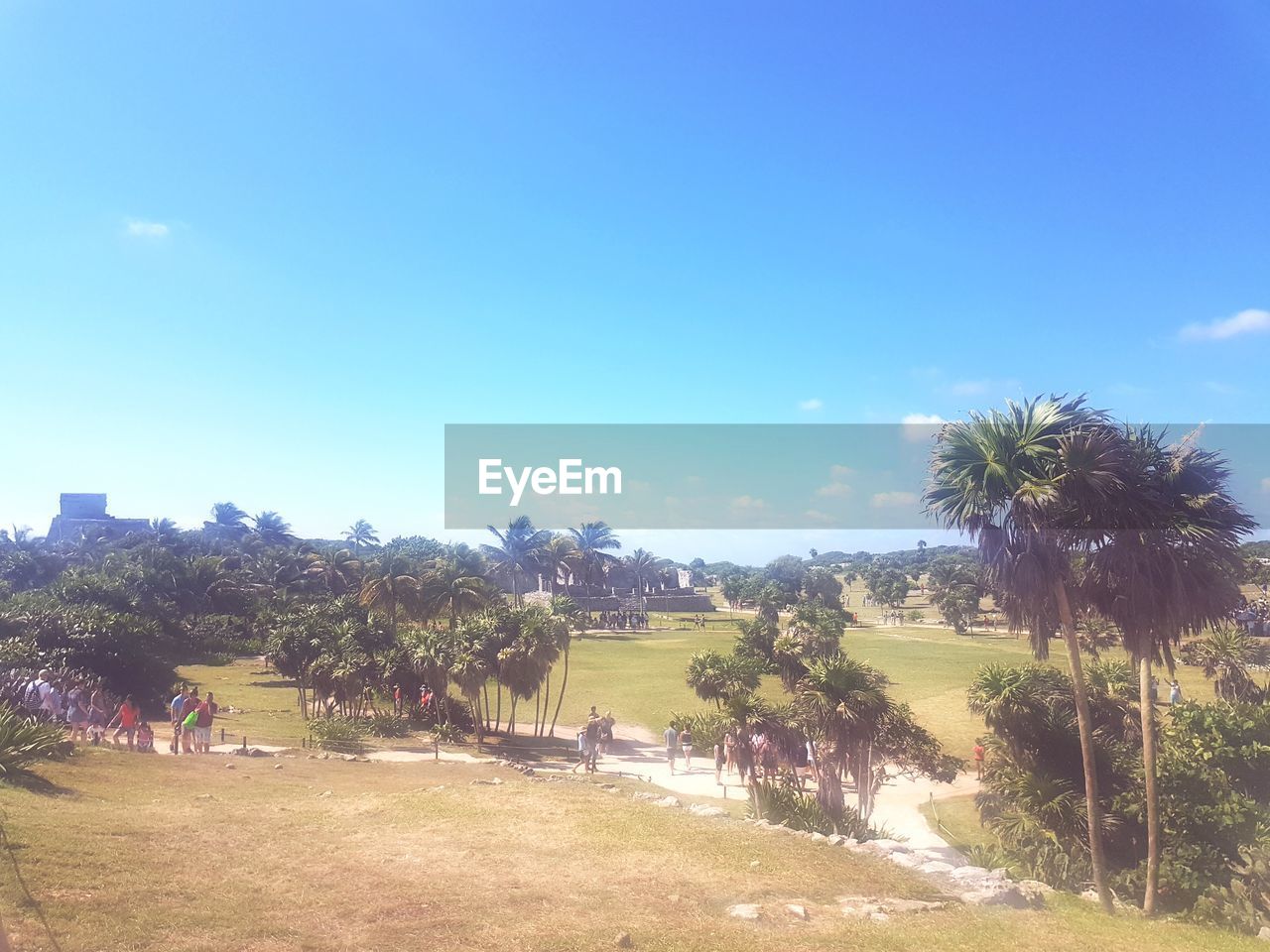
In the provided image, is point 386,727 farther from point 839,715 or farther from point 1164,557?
point 1164,557

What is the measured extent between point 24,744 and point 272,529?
10290 cm

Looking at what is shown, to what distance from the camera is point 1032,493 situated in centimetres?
1384

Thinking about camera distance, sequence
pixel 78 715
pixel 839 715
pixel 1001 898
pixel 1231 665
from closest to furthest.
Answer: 1. pixel 1001 898
2. pixel 839 715
3. pixel 78 715
4. pixel 1231 665

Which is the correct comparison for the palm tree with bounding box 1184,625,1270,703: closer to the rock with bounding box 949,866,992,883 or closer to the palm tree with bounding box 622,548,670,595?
the rock with bounding box 949,866,992,883

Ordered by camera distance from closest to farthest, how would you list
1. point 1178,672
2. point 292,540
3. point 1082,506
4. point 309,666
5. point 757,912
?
point 757,912 < point 1082,506 < point 309,666 < point 1178,672 < point 292,540

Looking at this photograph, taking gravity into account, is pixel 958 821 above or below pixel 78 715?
below

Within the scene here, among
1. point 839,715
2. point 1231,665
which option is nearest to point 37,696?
point 839,715

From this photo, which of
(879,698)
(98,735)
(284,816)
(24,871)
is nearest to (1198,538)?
(879,698)

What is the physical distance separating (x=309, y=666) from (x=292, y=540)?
286ft

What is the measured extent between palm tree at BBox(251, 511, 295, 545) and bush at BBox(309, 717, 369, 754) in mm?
88507

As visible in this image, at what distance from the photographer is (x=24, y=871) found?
9406 mm

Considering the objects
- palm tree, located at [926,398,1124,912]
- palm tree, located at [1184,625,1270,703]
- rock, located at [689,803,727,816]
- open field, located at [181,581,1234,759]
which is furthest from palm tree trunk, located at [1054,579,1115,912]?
palm tree, located at [1184,625,1270,703]

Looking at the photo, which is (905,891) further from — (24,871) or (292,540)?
(292,540)

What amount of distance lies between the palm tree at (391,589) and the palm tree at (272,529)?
60220mm
